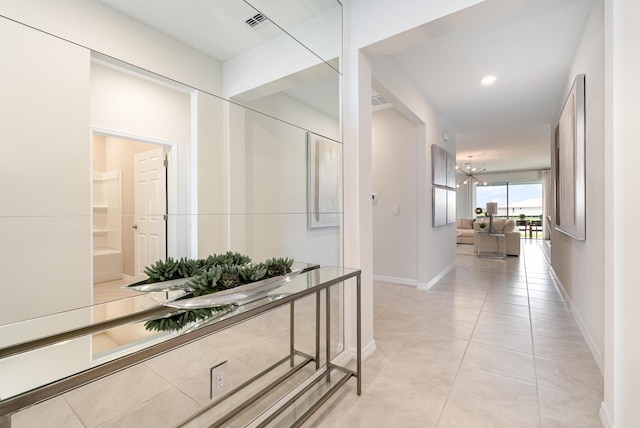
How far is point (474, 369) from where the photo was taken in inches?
79.0

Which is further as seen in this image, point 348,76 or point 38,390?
point 348,76

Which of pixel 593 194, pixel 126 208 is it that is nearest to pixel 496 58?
pixel 593 194

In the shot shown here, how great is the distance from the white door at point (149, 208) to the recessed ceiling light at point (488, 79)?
362 centimetres

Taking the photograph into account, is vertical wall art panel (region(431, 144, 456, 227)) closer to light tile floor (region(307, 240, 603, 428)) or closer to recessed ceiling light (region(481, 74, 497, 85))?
recessed ceiling light (region(481, 74, 497, 85))

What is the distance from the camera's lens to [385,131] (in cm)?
441

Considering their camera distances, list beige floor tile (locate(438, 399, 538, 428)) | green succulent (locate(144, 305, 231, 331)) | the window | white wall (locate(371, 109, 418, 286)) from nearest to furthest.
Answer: green succulent (locate(144, 305, 231, 331)) < beige floor tile (locate(438, 399, 538, 428)) < white wall (locate(371, 109, 418, 286)) < the window

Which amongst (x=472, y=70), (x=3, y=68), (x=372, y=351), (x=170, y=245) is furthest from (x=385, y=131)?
(x=3, y=68)

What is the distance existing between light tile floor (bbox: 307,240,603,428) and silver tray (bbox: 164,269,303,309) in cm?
81

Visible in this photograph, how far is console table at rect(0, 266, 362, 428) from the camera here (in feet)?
2.19

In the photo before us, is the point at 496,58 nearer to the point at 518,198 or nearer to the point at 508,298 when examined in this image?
the point at 508,298

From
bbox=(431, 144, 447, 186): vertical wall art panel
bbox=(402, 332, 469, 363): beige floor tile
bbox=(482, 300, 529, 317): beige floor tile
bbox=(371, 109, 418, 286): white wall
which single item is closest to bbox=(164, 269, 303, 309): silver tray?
bbox=(402, 332, 469, 363): beige floor tile

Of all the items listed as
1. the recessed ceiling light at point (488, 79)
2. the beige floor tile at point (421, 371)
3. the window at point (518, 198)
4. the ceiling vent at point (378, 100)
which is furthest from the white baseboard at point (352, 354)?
the window at point (518, 198)

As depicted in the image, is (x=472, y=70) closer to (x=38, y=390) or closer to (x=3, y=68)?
(x=3, y=68)

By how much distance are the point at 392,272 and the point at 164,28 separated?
13.2 feet
